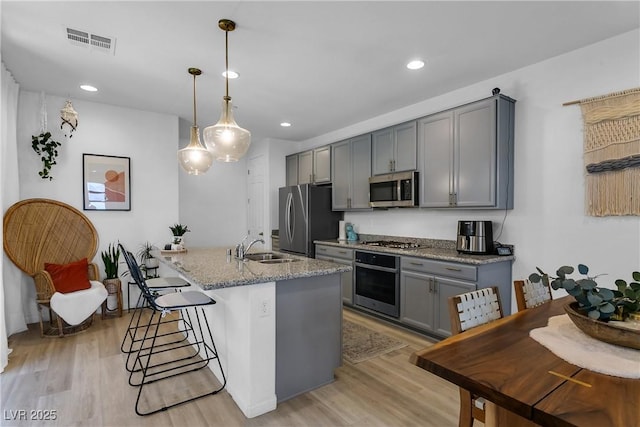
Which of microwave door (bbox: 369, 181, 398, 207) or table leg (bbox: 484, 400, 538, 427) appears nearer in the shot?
table leg (bbox: 484, 400, 538, 427)

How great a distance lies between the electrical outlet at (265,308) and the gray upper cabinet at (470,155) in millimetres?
2251

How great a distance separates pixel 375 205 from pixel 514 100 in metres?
1.88

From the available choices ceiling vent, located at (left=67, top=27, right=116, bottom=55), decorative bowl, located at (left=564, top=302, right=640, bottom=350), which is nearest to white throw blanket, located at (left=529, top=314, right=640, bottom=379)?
decorative bowl, located at (left=564, top=302, right=640, bottom=350)

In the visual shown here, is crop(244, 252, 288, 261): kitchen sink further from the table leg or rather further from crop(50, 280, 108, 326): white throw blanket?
the table leg

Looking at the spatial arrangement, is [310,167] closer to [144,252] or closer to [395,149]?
[395,149]

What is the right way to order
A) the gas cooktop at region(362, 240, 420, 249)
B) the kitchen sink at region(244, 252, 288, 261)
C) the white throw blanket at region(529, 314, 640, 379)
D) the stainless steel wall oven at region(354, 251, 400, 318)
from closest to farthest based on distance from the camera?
the white throw blanket at region(529, 314, 640, 379), the kitchen sink at region(244, 252, 288, 261), the stainless steel wall oven at region(354, 251, 400, 318), the gas cooktop at region(362, 240, 420, 249)

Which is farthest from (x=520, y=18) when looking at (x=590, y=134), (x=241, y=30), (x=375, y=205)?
(x=375, y=205)

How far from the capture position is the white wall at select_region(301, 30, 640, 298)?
8.38 ft

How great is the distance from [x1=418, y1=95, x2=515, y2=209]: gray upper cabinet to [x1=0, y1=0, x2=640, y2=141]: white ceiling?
0.40 m

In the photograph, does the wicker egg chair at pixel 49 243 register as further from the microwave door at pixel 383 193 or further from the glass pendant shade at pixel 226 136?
the microwave door at pixel 383 193

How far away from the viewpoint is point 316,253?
4.92 meters

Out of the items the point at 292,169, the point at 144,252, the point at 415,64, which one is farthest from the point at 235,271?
the point at 292,169

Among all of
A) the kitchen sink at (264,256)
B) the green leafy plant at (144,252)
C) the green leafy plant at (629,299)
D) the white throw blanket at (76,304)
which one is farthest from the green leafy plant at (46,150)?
the green leafy plant at (629,299)

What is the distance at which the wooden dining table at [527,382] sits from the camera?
829 millimetres
